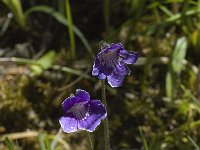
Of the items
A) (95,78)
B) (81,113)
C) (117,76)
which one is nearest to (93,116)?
(81,113)

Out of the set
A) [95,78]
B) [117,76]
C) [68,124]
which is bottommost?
[95,78]

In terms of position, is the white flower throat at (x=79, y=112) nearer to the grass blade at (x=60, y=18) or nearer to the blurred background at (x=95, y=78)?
the blurred background at (x=95, y=78)

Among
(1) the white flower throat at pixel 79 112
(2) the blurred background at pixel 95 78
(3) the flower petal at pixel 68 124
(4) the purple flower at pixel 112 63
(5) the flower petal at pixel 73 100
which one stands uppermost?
(4) the purple flower at pixel 112 63

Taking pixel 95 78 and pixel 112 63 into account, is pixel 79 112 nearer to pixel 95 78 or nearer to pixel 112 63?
pixel 112 63

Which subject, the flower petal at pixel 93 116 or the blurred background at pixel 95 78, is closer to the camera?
the flower petal at pixel 93 116

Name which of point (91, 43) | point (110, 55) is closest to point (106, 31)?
point (91, 43)

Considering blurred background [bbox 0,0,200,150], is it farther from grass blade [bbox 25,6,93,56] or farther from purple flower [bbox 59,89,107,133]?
purple flower [bbox 59,89,107,133]

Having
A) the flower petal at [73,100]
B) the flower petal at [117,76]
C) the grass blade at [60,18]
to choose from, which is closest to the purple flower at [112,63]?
the flower petal at [117,76]

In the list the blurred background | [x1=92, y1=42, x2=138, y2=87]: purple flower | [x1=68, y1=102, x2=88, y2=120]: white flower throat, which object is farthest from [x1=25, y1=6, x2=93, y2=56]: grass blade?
[x1=68, y1=102, x2=88, y2=120]: white flower throat
